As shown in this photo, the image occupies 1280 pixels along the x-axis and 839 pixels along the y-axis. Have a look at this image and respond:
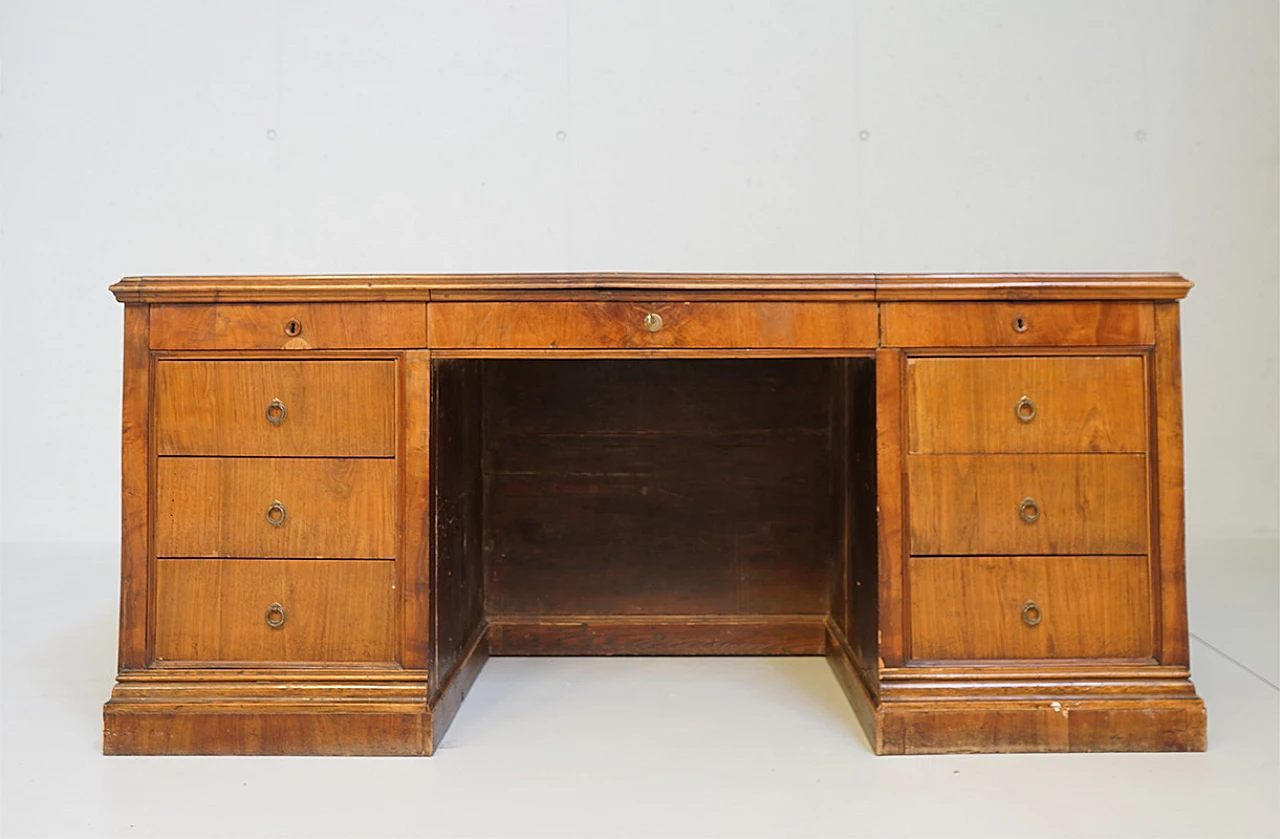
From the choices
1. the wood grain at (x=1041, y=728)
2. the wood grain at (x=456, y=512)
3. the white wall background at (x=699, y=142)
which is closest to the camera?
the wood grain at (x=1041, y=728)

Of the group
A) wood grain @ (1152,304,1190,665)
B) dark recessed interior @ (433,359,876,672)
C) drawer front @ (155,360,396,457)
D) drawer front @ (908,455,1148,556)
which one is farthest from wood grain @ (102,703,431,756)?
wood grain @ (1152,304,1190,665)

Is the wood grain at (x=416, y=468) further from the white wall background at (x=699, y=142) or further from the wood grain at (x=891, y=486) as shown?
the white wall background at (x=699, y=142)

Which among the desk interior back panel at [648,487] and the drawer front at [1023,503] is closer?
the drawer front at [1023,503]

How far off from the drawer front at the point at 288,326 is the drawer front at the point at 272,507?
0.22 meters

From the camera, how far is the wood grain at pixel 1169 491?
1640mm

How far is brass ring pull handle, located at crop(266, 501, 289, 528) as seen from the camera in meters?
1.67

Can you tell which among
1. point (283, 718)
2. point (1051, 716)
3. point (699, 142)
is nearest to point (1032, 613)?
point (1051, 716)

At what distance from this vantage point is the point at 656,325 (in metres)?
1.66

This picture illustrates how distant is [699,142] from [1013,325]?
1.94 meters

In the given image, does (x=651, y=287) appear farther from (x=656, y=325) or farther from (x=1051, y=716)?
(x=1051, y=716)

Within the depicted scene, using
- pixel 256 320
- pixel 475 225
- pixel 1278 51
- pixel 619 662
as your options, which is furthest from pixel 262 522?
pixel 1278 51

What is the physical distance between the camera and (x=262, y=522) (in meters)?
1.67

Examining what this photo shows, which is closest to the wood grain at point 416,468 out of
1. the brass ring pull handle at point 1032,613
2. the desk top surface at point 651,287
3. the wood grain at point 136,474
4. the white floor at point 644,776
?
the desk top surface at point 651,287

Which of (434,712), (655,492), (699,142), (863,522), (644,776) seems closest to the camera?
(644,776)
